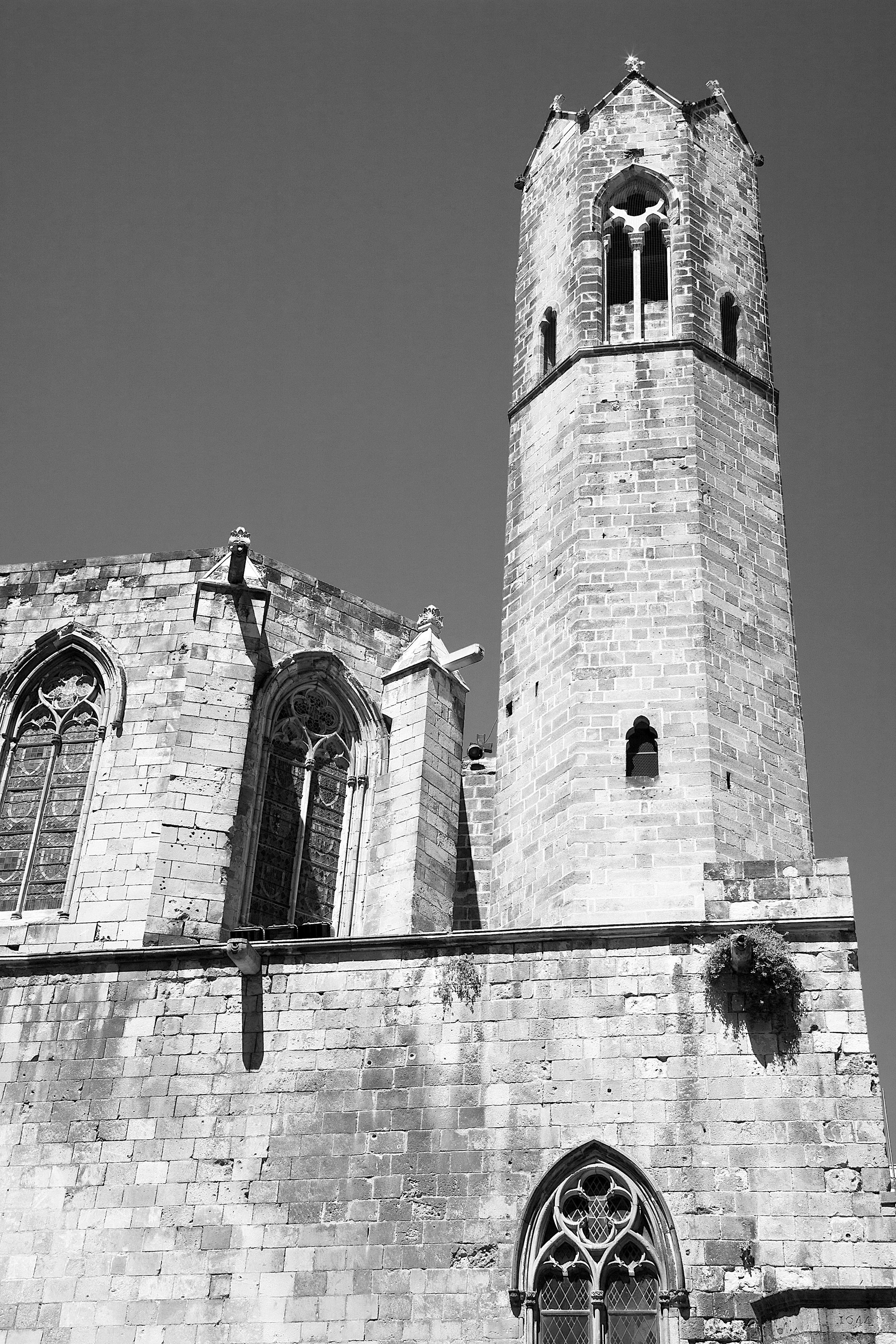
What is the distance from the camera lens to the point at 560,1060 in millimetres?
12445

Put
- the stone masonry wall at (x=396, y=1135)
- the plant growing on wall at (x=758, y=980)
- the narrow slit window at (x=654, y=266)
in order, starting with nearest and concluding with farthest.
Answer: the stone masonry wall at (x=396, y=1135) → the plant growing on wall at (x=758, y=980) → the narrow slit window at (x=654, y=266)

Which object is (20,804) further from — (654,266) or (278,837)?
(654,266)

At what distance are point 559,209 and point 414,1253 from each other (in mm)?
14221

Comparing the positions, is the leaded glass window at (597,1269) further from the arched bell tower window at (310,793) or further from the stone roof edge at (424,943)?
the arched bell tower window at (310,793)

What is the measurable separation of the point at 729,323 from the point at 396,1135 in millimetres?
12070

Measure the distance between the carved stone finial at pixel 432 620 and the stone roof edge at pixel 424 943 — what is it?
222 inches

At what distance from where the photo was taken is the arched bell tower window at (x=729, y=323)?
20.4m

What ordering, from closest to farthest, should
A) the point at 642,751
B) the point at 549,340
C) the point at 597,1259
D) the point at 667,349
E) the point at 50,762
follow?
the point at 597,1259
the point at 642,751
the point at 50,762
the point at 667,349
the point at 549,340

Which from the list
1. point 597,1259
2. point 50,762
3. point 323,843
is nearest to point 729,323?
point 323,843

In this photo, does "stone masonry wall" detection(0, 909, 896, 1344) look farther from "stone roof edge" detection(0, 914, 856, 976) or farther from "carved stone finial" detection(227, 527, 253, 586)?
"carved stone finial" detection(227, 527, 253, 586)

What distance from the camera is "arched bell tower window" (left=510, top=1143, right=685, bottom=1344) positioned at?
37.7 feet

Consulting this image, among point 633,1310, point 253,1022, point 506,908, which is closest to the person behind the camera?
point 633,1310

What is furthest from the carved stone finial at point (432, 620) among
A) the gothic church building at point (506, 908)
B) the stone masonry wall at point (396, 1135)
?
the stone masonry wall at point (396, 1135)

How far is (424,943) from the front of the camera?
43.1ft
